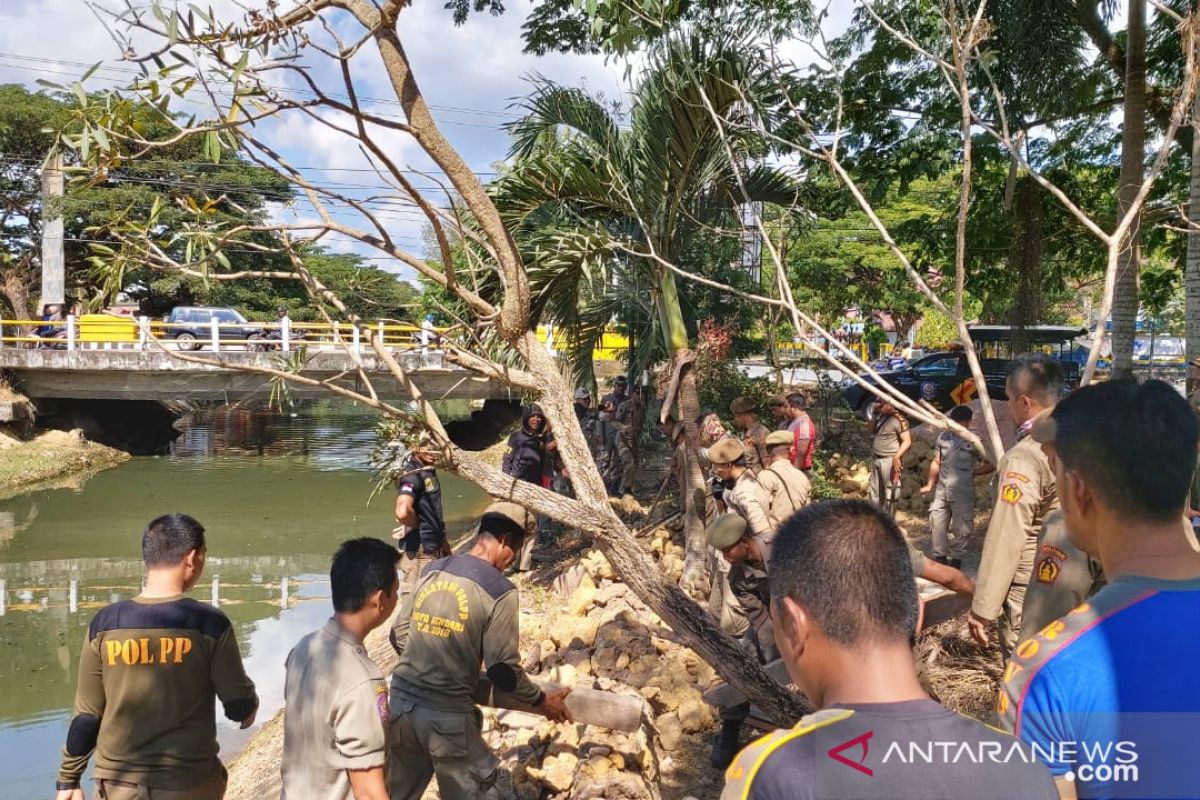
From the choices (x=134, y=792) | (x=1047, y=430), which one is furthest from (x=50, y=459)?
(x=1047, y=430)

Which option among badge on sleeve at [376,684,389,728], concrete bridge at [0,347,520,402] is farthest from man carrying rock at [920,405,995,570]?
concrete bridge at [0,347,520,402]

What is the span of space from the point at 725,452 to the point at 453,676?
215 cm

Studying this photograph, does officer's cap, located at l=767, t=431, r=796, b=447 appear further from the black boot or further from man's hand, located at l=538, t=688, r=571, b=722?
man's hand, located at l=538, t=688, r=571, b=722

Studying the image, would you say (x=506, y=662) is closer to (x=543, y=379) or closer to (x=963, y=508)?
(x=543, y=379)

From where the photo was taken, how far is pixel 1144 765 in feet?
4.11

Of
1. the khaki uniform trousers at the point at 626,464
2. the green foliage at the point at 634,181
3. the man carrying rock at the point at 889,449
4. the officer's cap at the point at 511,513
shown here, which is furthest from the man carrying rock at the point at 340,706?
the khaki uniform trousers at the point at 626,464

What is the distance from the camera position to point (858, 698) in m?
1.20

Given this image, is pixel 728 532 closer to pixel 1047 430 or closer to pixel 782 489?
pixel 782 489

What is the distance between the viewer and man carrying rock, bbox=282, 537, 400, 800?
2.40 meters

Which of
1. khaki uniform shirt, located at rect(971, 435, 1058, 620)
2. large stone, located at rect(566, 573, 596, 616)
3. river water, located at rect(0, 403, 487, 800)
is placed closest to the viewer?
khaki uniform shirt, located at rect(971, 435, 1058, 620)

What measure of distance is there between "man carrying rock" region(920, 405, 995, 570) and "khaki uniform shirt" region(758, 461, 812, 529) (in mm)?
2409

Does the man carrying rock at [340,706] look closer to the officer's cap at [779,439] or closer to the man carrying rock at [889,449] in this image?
the officer's cap at [779,439]

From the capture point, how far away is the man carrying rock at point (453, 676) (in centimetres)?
305

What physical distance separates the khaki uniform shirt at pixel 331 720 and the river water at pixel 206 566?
444cm
